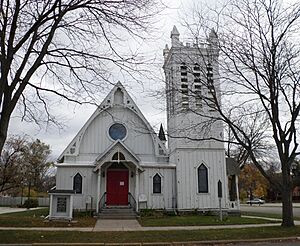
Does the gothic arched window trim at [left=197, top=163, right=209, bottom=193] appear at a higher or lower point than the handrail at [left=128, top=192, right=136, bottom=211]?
higher

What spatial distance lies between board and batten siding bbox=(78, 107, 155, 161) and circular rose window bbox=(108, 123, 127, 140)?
25cm

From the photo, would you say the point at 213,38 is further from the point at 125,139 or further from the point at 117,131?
the point at 117,131

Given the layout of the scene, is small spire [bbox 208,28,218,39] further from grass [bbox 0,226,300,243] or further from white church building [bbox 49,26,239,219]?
grass [bbox 0,226,300,243]

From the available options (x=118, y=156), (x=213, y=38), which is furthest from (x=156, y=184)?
(x=213, y=38)

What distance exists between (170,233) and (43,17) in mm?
8751

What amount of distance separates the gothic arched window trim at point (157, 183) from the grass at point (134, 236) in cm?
1106

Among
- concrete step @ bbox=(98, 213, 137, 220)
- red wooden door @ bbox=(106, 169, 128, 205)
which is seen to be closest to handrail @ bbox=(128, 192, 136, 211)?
red wooden door @ bbox=(106, 169, 128, 205)

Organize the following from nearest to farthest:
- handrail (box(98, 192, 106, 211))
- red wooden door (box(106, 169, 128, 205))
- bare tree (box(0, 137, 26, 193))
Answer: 1. handrail (box(98, 192, 106, 211))
2. red wooden door (box(106, 169, 128, 205))
3. bare tree (box(0, 137, 26, 193))

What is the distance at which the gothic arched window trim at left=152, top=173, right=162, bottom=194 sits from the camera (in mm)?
24828

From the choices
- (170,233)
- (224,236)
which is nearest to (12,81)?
(170,233)

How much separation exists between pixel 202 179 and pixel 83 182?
26.3 feet

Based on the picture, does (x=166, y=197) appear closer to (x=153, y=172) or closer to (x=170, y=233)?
(x=153, y=172)

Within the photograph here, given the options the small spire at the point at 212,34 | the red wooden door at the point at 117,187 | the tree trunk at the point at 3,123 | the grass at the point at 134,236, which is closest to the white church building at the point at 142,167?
the red wooden door at the point at 117,187

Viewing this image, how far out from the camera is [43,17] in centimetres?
1154
